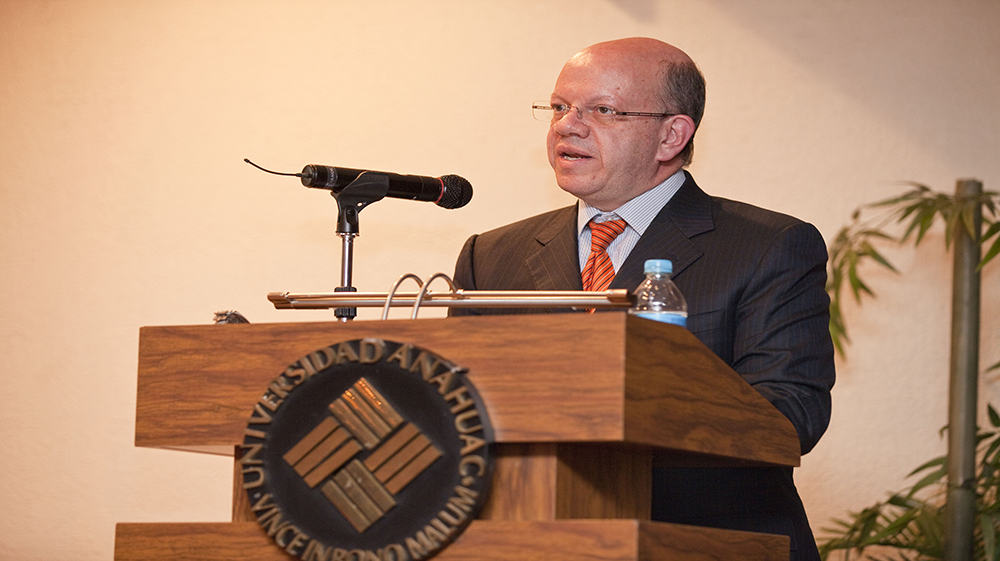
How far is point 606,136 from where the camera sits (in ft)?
7.93

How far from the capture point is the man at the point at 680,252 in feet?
6.36

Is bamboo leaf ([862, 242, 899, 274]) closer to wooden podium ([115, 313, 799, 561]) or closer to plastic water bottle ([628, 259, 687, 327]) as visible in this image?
plastic water bottle ([628, 259, 687, 327])

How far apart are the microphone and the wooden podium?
17.6 inches

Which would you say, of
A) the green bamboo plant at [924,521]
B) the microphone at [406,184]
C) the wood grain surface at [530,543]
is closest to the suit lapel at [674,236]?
the microphone at [406,184]

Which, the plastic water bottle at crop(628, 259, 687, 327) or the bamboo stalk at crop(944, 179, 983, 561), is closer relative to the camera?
the plastic water bottle at crop(628, 259, 687, 327)

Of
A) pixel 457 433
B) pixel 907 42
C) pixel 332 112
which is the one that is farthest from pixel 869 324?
pixel 457 433

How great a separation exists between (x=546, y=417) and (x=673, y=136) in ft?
4.55

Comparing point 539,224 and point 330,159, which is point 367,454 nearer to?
point 539,224

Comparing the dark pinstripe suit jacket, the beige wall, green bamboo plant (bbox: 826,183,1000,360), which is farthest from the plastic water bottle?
the beige wall

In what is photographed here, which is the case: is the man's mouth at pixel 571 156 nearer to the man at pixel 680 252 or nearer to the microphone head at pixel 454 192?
the man at pixel 680 252

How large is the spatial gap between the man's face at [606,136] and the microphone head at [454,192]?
369 millimetres

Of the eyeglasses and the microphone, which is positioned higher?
the eyeglasses

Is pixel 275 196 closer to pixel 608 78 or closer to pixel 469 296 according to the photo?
pixel 608 78

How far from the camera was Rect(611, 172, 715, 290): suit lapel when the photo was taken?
2.15 meters
